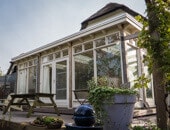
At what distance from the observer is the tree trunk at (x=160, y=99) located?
94.7 inches

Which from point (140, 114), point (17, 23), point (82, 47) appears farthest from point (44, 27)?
point (140, 114)

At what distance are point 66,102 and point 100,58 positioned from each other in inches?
89.5

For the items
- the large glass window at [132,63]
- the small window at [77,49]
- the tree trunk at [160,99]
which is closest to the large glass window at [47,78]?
the small window at [77,49]

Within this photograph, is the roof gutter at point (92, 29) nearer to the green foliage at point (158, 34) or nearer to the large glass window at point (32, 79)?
the large glass window at point (32, 79)

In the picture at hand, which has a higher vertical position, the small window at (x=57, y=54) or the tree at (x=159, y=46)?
the small window at (x=57, y=54)

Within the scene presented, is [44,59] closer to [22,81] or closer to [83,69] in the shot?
[22,81]

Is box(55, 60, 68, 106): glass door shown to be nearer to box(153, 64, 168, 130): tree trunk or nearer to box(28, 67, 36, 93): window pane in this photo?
box(28, 67, 36, 93): window pane

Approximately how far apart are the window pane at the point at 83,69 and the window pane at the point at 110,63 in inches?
15.5

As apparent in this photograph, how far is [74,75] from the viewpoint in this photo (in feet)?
25.4

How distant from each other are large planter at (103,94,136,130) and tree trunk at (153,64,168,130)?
393 millimetres

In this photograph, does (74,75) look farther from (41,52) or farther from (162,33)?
(162,33)

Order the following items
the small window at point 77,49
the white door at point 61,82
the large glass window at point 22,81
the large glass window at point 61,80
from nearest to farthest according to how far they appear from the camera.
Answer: the small window at point 77,49 < the white door at point 61,82 < the large glass window at point 61,80 < the large glass window at point 22,81

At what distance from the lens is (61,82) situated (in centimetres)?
827

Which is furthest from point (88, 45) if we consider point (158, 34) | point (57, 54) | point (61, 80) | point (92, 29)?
point (158, 34)
